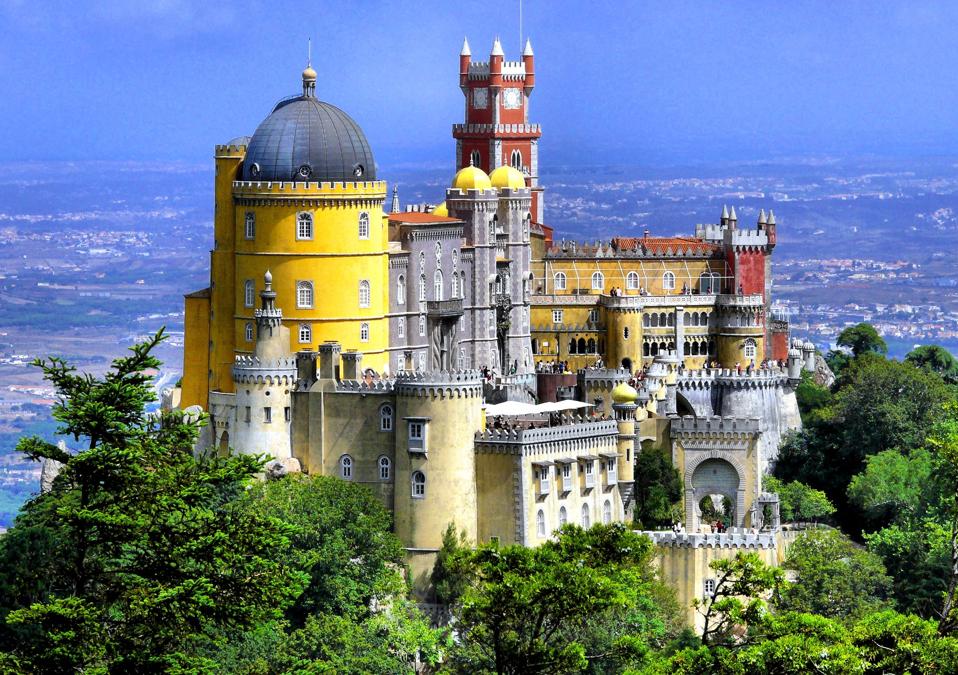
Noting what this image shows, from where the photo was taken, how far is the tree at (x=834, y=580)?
95419mm

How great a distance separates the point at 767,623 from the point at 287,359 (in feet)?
120

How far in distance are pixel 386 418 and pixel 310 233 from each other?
1057cm

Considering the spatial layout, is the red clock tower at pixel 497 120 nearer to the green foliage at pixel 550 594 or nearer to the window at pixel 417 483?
the window at pixel 417 483

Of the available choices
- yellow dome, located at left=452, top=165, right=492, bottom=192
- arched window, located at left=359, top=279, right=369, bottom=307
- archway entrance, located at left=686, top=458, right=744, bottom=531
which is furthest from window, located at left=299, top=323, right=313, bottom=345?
archway entrance, located at left=686, top=458, right=744, bottom=531

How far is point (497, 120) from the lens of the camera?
13475 cm

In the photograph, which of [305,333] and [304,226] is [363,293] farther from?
[304,226]

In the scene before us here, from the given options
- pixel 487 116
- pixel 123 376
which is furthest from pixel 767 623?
pixel 487 116

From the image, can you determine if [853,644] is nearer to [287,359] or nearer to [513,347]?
[287,359]

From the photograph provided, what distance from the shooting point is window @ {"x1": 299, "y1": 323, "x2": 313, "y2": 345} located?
345ft

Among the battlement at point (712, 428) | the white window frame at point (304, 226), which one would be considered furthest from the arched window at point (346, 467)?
the battlement at point (712, 428)

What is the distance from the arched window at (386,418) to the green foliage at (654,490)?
12352mm

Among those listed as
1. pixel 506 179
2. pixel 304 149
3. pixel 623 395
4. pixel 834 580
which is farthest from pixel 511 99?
pixel 834 580

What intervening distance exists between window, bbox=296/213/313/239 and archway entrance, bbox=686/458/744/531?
64.2 ft

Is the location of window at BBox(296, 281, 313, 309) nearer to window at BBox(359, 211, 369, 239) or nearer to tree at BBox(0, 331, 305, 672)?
window at BBox(359, 211, 369, 239)
